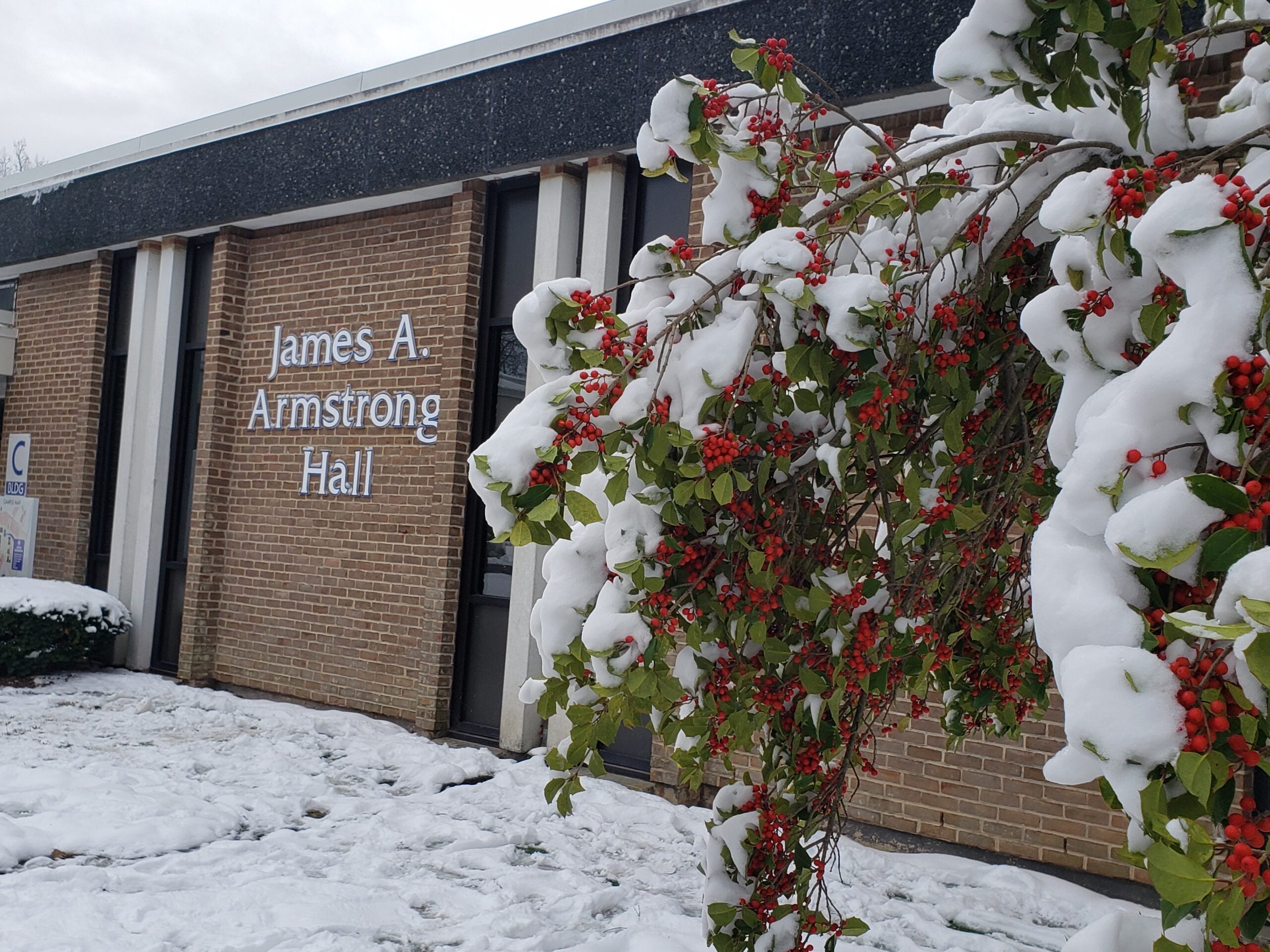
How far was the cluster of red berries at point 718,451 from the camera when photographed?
5.62 ft

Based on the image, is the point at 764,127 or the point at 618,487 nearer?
the point at 618,487

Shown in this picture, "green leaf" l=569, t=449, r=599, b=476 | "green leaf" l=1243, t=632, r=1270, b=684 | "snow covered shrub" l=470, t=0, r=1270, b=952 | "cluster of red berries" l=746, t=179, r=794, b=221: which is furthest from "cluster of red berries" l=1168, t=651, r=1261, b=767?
"cluster of red berries" l=746, t=179, r=794, b=221

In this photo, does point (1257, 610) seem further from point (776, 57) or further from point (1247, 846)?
point (776, 57)

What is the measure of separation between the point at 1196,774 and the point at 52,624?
9.82 m

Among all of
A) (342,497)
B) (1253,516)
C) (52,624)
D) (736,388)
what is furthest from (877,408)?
(52,624)

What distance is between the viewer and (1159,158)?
150 cm

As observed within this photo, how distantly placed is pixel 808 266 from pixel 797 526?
2.10 ft

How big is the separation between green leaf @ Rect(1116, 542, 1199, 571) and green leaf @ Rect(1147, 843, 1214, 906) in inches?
10.3

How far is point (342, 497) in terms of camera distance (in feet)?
26.6

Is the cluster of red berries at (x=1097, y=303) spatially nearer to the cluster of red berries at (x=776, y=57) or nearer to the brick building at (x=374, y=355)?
the cluster of red berries at (x=776, y=57)

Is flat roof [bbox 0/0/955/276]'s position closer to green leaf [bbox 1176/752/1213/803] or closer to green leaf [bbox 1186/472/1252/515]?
green leaf [bbox 1186/472/1252/515]

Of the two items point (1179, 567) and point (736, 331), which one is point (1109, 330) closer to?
point (1179, 567)

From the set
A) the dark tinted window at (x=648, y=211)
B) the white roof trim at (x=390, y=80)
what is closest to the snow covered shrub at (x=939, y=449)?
the dark tinted window at (x=648, y=211)

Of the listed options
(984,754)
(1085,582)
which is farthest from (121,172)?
(1085,582)
